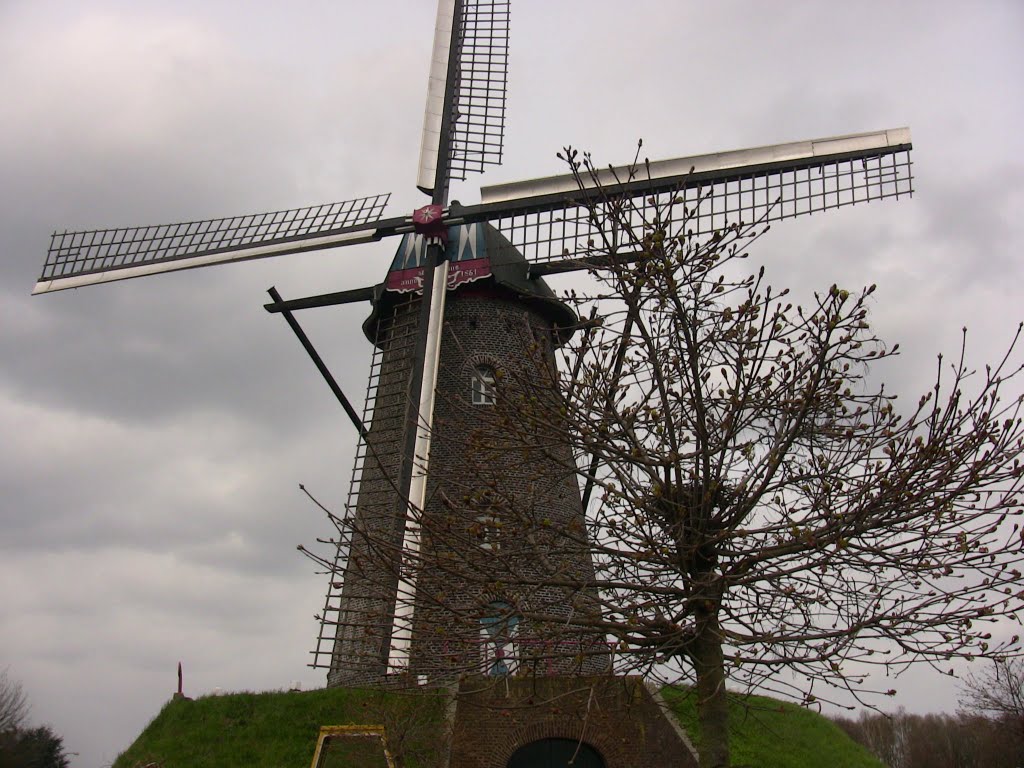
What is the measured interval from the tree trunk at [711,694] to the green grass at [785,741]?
6.50 m

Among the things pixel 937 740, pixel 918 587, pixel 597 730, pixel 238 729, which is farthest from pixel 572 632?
pixel 937 740

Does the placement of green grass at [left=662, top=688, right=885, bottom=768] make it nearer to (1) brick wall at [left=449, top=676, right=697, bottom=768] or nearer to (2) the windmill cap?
(1) brick wall at [left=449, top=676, right=697, bottom=768]

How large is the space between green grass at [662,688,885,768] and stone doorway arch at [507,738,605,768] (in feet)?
→ 4.46

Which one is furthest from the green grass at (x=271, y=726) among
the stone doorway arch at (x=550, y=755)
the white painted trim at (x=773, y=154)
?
the white painted trim at (x=773, y=154)

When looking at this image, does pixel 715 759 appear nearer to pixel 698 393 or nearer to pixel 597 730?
pixel 698 393

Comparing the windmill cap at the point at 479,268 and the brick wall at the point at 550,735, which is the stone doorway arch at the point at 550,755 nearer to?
the brick wall at the point at 550,735

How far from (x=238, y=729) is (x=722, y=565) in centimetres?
1022

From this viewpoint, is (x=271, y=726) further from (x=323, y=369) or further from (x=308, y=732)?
(x=323, y=369)

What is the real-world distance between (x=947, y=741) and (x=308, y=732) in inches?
1572

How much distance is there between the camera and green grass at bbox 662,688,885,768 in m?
14.3

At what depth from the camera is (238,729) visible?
14781 mm

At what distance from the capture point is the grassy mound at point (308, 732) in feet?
44.0

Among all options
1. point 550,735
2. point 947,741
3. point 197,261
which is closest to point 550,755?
point 550,735

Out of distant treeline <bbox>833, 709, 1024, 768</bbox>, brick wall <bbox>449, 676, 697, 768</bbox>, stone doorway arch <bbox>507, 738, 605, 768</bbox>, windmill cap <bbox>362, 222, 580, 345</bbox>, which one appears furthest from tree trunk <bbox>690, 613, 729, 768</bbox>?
distant treeline <bbox>833, 709, 1024, 768</bbox>
